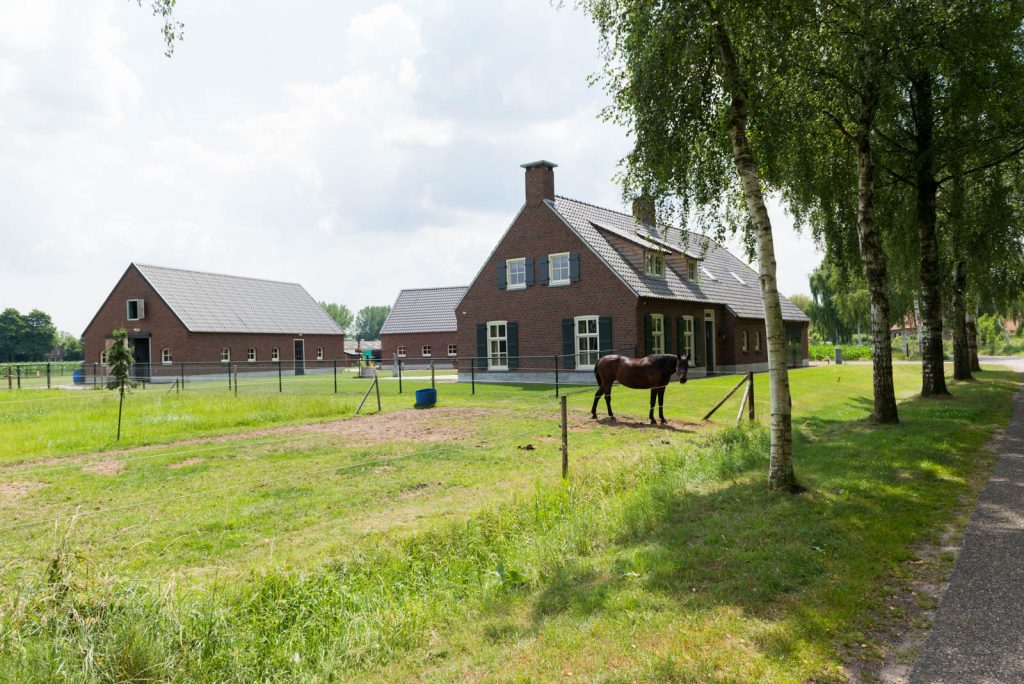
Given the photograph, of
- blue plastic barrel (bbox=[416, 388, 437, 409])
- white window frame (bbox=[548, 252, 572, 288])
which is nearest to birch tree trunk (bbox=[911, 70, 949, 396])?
blue plastic barrel (bbox=[416, 388, 437, 409])

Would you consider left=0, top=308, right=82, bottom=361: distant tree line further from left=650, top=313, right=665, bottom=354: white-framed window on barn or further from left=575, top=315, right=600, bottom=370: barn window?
left=650, top=313, right=665, bottom=354: white-framed window on barn

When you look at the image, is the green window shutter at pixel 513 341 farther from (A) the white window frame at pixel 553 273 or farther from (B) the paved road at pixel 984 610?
(B) the paved road at pixel 984 610

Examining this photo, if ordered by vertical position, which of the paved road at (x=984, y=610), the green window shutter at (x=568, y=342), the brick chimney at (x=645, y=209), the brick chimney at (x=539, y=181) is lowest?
the paved road at (x=984, y=610)

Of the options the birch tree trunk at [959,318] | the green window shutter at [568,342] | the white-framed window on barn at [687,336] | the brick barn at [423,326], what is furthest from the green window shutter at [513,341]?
the brick barn at [423,326]

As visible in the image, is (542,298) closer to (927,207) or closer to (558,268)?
(558,268)

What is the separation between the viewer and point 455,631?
474 centimetres

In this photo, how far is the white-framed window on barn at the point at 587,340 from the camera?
88.4 feet

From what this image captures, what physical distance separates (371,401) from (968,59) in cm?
1761

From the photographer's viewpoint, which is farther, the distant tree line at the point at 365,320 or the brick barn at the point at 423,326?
the distant tree line at the point at 365,320

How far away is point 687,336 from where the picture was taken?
96.1 ft

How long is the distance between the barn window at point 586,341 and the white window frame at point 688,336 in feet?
14.8

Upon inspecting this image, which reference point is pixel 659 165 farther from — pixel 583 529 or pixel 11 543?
pixel 11 543

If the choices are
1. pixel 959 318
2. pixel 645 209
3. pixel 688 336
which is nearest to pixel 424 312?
pixel 688 336

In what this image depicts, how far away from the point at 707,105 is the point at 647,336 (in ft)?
58.6
